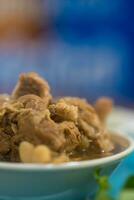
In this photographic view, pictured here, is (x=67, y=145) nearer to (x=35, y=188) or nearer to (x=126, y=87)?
(x=35, y=188)

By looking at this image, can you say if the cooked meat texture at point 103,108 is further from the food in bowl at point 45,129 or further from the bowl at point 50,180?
the bowl at point 50,180

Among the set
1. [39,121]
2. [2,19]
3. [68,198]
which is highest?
[2,19]

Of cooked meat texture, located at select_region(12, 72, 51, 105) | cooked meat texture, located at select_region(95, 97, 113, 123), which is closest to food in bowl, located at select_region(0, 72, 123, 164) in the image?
cooked meat texture, located at select_region(12, 72, 51, 105)

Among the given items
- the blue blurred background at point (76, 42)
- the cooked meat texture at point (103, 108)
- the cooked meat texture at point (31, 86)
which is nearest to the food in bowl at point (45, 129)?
the cooked meat texture at point (31, 86)

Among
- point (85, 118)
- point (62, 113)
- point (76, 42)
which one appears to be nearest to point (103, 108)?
point (85, 118)

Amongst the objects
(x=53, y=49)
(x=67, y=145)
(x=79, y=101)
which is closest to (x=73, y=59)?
(x=53, y=49)

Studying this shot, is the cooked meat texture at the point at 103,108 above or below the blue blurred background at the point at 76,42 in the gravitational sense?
below

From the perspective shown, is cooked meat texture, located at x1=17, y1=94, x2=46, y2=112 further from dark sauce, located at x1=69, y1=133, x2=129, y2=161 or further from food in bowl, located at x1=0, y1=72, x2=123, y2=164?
dark sauce, located at x1=69, y1=133, x2=129, y2=161
